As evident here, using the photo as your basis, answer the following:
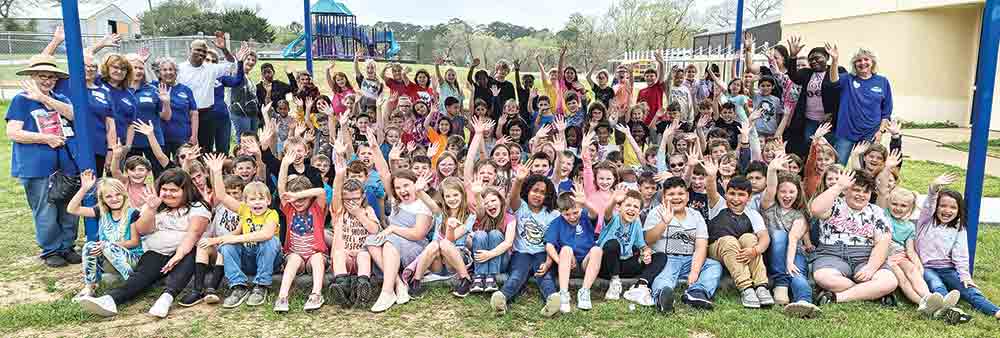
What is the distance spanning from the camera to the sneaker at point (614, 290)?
183 inches

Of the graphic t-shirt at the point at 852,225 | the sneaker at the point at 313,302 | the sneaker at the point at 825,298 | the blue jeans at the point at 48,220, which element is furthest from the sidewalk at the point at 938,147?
the blue jeans at the point at 48,220

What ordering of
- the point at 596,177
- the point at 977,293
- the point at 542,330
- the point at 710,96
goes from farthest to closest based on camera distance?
the point at 710,96 < the point at 596,177 < the point at 977,293 < the point at 542,330

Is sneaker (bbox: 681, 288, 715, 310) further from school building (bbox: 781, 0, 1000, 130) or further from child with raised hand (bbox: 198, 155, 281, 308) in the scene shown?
school building (bbox: 781, 0, 1000, 130)

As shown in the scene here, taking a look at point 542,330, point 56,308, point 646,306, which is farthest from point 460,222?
point 56,308

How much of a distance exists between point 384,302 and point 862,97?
4.66 m

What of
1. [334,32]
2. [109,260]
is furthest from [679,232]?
[334,32]

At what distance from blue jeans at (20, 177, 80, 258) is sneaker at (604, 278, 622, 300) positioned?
425cm

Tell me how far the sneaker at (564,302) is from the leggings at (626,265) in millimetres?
419

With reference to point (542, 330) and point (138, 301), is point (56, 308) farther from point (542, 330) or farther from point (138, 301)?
point (542, 330)

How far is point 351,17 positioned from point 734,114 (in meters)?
23.1

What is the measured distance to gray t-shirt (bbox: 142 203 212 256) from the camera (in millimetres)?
4684

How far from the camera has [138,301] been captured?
4586 mm

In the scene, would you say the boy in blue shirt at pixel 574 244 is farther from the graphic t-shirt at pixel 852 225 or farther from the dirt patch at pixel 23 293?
the dirt patch at pixel 23 293

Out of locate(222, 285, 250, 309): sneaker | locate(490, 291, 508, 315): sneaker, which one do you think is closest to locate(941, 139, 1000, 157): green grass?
locate(490, 291, 508, 315): sneaker
